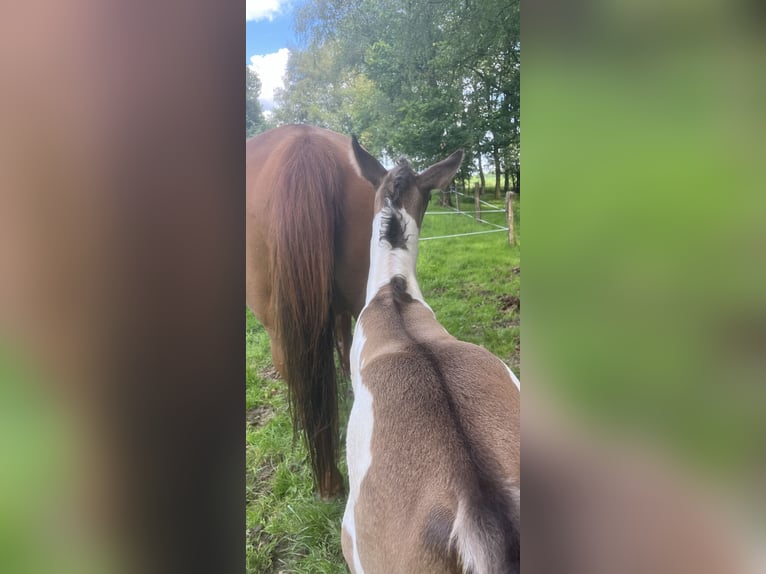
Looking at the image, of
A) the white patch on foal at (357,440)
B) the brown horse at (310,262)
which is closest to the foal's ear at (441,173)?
the brown horse at (310,262)

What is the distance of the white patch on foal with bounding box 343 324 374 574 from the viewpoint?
80 centimetres

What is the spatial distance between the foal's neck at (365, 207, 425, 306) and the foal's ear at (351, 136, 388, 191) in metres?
0.06

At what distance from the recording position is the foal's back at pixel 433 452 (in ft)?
2.26

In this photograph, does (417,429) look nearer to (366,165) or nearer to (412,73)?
(366,165)

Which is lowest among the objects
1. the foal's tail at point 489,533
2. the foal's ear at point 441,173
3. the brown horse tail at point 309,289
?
the foal's tail at point 489,533

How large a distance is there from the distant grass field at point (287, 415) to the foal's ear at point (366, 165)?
16 cm

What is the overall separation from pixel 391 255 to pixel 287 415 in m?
0.37

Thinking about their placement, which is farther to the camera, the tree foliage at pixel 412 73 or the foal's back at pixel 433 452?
the tree foliage at pixel 412 73

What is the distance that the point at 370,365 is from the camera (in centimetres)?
87

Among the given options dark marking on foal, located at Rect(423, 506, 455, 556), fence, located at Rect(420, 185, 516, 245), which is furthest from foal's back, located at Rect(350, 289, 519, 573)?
fence, located at Rect(420, 185, 516, 245)

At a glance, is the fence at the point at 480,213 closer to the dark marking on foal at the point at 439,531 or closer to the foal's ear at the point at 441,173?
the foal's ear at the point at 441,173

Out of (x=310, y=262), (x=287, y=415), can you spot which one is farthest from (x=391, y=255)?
(x=287, y=415)
